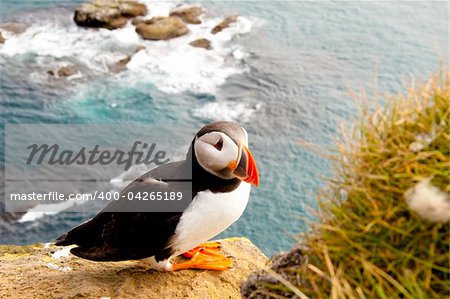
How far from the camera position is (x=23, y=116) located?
2677 centimetres

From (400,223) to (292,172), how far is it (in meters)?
22.6

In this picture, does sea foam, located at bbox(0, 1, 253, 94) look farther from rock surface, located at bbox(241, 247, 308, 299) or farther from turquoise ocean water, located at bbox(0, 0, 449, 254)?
rock surface, located at bbox(241, 247, 308, 299)

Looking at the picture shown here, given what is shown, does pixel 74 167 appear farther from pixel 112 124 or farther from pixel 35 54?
pixel 35 54

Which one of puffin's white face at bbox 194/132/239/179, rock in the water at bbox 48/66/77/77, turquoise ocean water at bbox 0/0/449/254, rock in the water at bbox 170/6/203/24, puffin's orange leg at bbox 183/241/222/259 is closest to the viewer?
puffin's white face at bbox 194/132/239/179

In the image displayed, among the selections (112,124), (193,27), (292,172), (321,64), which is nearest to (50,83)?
(112,124)

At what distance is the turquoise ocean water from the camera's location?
79.9 ft

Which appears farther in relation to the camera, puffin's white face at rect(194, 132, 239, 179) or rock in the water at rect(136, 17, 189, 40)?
rock in the water at rect(136, 17, 189, 40)

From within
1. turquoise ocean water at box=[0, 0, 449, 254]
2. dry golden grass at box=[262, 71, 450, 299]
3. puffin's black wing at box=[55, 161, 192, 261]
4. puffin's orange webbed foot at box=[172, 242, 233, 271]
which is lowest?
A: turquoise ocean water at box=[0, 0, 449, 254]

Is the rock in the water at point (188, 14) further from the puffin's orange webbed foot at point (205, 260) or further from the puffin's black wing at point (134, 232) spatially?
the puffin's black wing at point (134, 232)

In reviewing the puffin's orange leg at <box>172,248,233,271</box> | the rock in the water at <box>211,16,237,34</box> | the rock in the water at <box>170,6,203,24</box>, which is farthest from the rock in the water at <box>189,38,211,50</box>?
the puffin's orange leg at <box>172,248,233,271</box>

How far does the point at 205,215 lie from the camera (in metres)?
5.55

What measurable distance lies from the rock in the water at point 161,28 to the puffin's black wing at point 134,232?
87.9 ft

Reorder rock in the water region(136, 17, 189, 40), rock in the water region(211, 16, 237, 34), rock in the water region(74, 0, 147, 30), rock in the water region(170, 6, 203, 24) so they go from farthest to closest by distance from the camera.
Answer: rock in the water region(170, 6, 203, 24) < rock in the water region(211, 16, 237, 34) < rock in the water region(74, 0, 147, 30) < rock in the water region(136, 17, 189, 40)

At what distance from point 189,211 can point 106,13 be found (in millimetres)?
28744
